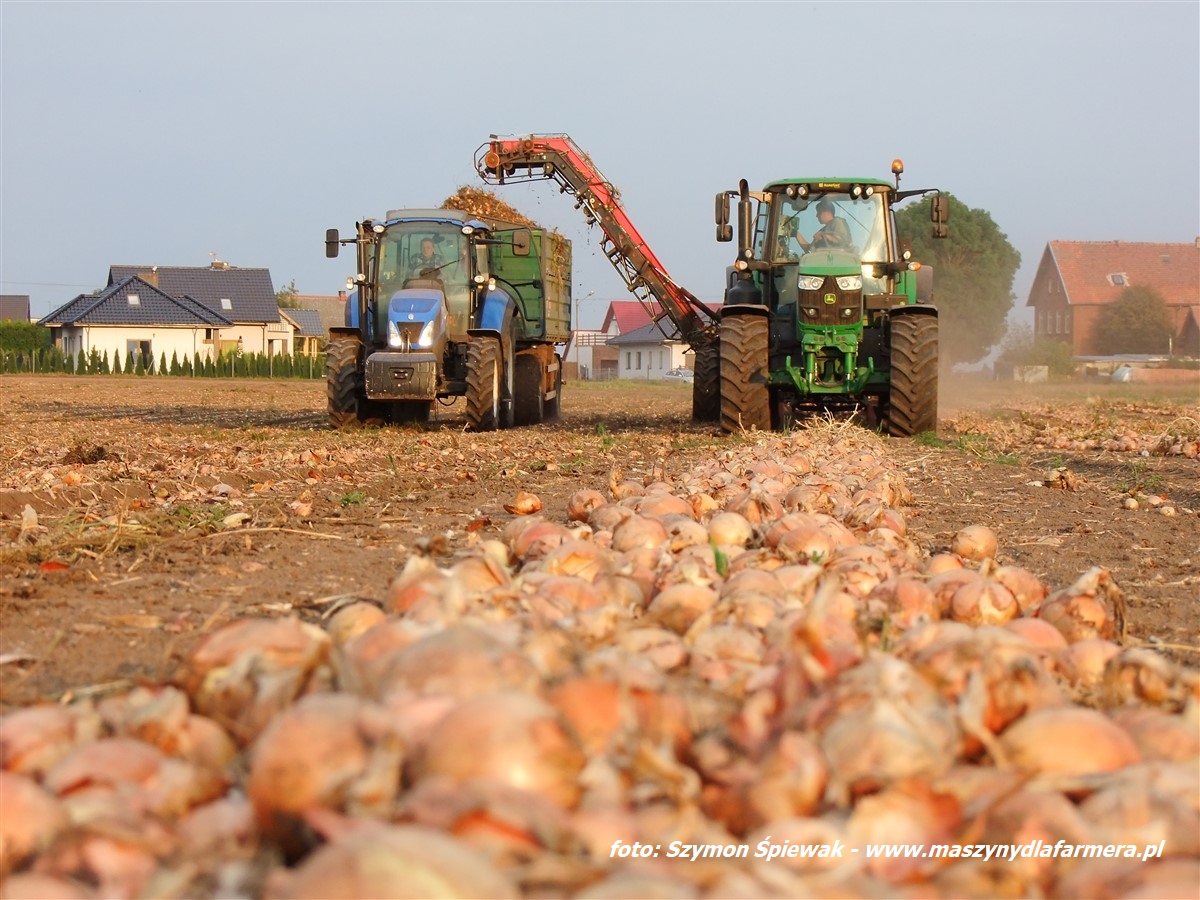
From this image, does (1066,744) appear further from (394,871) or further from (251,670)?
(251,670)

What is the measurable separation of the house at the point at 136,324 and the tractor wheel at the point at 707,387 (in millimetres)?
47511

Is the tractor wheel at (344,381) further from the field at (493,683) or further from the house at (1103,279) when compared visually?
the house at (1103,279)

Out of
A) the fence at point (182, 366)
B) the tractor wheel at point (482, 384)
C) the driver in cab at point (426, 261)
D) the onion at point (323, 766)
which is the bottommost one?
the onion at point (323, 766)

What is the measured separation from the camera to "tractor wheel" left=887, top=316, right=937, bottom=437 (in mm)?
11797

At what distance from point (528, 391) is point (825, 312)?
4.99 m

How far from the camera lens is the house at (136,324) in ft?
196

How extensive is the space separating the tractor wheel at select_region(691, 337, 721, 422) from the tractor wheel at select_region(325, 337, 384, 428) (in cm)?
432

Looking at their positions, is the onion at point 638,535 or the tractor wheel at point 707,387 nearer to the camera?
the onion at point 638,535

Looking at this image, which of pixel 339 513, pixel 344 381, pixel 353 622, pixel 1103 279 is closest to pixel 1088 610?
pixel 353 622

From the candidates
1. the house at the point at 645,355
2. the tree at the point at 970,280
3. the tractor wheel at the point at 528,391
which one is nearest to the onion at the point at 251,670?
the tractor wheel at the point at 528,391

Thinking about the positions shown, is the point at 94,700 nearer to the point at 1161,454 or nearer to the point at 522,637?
the point at 522,637

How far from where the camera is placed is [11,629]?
3236mm

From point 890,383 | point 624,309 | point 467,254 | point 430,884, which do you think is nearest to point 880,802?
point 430,884

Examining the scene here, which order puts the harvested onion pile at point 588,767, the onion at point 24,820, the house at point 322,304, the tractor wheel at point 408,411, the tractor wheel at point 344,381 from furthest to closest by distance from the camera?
the house at point 322,304, the tractor wheel at point 408,411, the tractor wheel at point 344,381, the onion at point 24,820, the harvested onion pile at point 588,767
